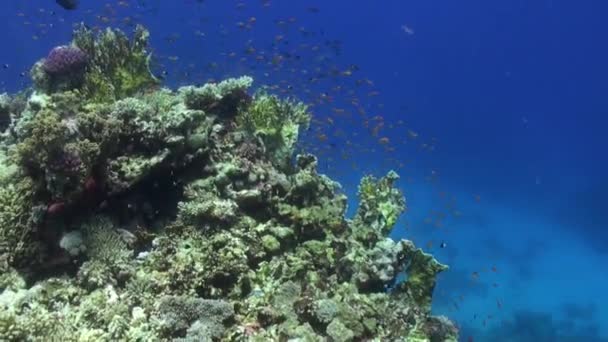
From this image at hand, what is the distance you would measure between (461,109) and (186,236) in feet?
331

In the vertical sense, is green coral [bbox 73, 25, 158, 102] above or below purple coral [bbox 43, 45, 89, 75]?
above

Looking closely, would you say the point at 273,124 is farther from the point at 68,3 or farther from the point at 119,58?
the point at 68,3

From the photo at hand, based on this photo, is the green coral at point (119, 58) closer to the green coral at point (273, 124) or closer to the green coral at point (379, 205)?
the green coral at point (273, 124)

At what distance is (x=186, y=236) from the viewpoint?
6.93 meters

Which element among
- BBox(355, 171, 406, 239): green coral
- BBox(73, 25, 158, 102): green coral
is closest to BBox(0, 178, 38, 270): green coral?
BBox(73, 25, 158, 102): green coral

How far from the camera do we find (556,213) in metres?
53.3

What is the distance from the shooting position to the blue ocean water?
721 inches

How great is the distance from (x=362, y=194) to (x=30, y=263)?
519cm

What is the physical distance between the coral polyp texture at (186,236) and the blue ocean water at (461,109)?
8.49ft

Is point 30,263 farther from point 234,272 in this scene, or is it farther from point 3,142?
point 3,142

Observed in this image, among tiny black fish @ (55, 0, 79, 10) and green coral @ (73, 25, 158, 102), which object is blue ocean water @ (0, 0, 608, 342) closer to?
green coral @ (73, 25, 158, 102)

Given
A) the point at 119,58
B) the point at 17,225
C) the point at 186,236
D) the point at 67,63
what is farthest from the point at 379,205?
the point at 67,63

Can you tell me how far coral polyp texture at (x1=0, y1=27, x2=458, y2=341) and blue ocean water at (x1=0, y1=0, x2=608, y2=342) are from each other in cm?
259

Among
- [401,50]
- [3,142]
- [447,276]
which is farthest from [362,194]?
[401,50]
